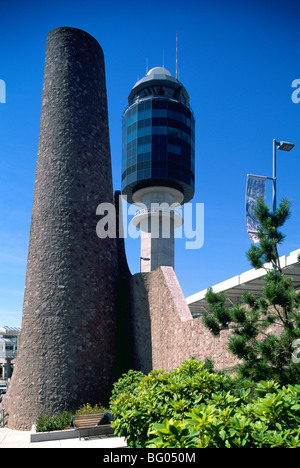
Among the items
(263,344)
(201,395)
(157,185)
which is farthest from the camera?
(157,185)

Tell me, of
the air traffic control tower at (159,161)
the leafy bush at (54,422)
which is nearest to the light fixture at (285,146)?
the leafy bush at (54,422)

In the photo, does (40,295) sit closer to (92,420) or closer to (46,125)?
(92,420)

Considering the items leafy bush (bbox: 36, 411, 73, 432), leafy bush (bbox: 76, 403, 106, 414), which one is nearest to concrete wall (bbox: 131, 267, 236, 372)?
leafy bush (bbox: 76, 403, 106, 414)

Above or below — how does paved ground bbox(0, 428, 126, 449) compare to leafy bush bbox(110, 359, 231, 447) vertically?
below

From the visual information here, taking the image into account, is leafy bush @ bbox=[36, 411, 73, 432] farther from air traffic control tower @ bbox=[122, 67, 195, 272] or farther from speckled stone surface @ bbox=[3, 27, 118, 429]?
air traffic control tower @ bbox=[122, 67, 195, 272]

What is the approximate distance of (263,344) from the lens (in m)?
7.33

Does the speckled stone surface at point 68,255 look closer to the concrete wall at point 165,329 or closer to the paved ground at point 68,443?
the concrete wall at point 165,329


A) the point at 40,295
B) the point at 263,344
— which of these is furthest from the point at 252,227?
the point at 40,295

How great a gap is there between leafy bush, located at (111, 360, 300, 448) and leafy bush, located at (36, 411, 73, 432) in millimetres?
5499

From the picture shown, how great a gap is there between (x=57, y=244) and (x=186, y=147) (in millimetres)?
47988

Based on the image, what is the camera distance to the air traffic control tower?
5719cm

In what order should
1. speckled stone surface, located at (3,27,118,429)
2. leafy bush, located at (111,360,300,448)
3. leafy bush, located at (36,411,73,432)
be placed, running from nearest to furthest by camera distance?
leafy bush, located at (111,360,300,448) → leafy bush, located at (36,411,73,432) → speckled stone surface, located at (3,27,118,429)

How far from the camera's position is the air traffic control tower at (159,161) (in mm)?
57188

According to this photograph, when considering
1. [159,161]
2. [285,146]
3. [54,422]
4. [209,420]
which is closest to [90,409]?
[54,422]
